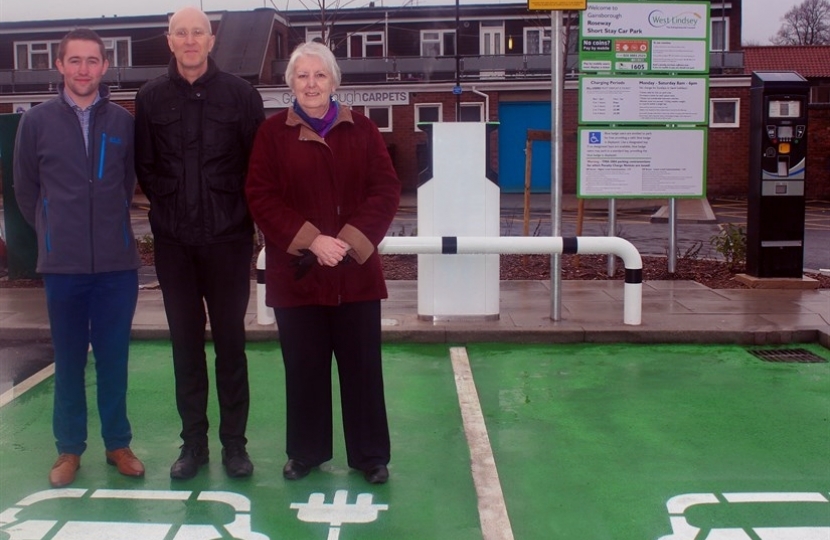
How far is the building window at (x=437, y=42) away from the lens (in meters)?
36.6

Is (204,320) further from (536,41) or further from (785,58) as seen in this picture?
(785,58)

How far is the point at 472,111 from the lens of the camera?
31609 mm

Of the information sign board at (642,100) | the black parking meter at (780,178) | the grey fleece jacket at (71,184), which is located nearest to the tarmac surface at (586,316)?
the black parking meter at (780,178)

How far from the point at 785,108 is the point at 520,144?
72.3 feet

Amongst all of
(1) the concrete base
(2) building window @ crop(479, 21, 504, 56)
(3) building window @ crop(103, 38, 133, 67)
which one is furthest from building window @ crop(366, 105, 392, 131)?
(1) the concrete base

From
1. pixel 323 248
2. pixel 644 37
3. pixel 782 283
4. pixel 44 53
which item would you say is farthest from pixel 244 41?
pixel 323 248

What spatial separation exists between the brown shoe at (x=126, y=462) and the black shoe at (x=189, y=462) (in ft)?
0.52

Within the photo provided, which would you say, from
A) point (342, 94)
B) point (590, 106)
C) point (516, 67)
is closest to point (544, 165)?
point (516, 67)

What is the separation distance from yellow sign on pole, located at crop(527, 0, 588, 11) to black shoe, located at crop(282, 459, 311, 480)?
4.52 meters

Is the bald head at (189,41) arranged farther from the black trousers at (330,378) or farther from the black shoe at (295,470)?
the black shoe at (295,470)

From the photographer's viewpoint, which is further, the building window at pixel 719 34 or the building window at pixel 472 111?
the building window at pixel 719 34

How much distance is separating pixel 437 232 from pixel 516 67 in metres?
27.0

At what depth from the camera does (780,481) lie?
4.51 metres

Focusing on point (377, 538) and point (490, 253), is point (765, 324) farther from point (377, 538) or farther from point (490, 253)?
point (377, 538)
